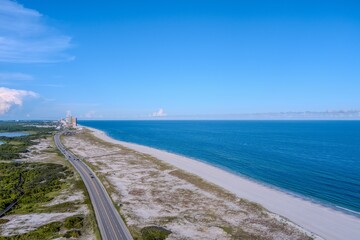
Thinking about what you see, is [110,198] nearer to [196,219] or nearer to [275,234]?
[196,219]

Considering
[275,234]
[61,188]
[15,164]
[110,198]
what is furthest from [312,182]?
[15,164]

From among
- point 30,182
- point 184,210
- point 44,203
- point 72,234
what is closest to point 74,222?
point 72,234

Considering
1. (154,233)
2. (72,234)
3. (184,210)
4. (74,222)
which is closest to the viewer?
(72,234)

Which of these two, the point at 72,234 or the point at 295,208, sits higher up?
the point at 72,234

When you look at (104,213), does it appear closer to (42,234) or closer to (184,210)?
(42,234)

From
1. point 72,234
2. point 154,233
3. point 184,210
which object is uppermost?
point 72,234

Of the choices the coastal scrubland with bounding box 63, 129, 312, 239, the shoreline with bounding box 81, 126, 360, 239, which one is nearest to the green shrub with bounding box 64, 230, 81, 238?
the coastal scrubland with bounding box 63, 129, 312, 239

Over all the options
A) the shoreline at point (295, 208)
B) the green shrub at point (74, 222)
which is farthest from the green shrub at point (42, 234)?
the shoreline at point (295, 208)
